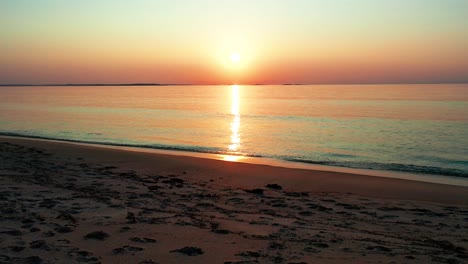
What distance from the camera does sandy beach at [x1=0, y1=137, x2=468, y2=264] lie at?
592 centimetres

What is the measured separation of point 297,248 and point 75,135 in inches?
1036

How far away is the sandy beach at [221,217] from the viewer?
19.4 ft

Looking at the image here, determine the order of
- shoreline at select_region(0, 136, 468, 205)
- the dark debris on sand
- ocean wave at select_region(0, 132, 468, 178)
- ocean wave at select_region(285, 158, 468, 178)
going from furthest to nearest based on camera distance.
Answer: ocean wave at select_region(0, 132, 468, 178)
ocean wave at select_region(285, 158, 468, 178)
shoreline at select_region(0, 136, 468, 205)
the dark debris on sand

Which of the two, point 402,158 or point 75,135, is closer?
point 402,158

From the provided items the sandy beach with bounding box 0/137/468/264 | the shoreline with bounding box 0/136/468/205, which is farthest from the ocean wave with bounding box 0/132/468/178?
the sandy beach with bounding box 0/137/468/264

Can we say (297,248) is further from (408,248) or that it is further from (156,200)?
(156,200)

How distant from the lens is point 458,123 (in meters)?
35.7

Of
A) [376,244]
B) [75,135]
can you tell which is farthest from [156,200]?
[75,135]

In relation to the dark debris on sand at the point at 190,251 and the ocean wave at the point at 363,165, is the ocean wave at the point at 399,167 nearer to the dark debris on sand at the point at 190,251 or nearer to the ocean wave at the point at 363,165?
the ocean wave at the point at 363,165

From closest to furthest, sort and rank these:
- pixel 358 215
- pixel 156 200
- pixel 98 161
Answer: pixel 358 215
pixel 156 200
pixel 98 161

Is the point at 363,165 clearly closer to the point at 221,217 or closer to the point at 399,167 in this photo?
the point at 399,167

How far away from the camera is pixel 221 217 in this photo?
7996 millimetres

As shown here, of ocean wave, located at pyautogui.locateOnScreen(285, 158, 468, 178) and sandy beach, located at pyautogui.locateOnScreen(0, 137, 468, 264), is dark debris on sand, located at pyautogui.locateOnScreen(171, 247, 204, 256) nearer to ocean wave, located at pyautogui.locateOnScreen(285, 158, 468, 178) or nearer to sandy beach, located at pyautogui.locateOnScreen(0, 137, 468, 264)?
sandy beach, located at pyautogui.locateOnScreen(0, 137, 468, 264)

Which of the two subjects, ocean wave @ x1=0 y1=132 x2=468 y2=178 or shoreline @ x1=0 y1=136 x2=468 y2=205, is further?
ocean wave @ x1=0 y1=132 x2=468 y2=178
